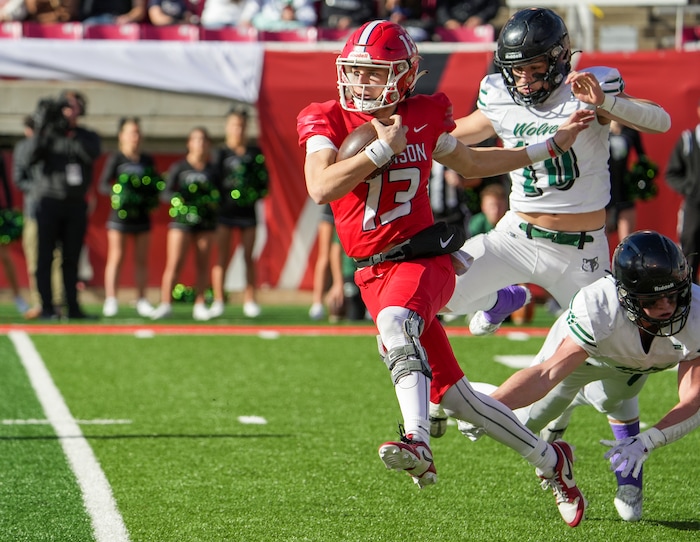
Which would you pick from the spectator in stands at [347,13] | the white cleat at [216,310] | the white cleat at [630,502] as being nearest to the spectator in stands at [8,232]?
the white cleat at [216,310]

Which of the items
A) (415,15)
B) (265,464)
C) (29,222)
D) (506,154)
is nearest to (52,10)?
(29,222)

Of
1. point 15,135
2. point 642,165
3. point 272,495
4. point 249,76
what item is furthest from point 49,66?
point 272,495

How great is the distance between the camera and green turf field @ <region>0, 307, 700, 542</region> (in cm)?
439

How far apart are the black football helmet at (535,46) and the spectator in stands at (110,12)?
9.45 metres

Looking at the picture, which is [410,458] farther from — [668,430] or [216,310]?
[216,310]

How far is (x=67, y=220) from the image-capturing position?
10.7m

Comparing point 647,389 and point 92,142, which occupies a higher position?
point 92,142

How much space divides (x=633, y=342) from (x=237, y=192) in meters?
7.04

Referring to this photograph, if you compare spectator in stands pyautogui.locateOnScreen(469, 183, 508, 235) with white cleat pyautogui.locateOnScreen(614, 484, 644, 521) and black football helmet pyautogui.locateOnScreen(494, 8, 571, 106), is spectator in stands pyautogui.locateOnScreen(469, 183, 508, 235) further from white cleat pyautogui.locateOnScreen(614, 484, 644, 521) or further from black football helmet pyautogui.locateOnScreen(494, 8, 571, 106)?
white cleat pyautogui.locateOnScreen(614, 484, 644, 521)

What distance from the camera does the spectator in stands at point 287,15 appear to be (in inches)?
542

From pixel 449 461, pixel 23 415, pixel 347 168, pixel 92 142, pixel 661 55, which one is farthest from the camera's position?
pixel 661 55

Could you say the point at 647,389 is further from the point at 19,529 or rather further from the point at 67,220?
the point at 67,220

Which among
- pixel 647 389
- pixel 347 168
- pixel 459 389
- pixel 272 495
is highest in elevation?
pixel 347 168

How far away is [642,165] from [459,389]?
286 inches
